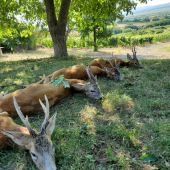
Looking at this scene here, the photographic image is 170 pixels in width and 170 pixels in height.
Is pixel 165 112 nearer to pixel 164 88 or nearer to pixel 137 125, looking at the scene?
pixel 137 125

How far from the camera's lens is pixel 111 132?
2.90 metres

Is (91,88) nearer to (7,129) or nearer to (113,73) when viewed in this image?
(113,73)

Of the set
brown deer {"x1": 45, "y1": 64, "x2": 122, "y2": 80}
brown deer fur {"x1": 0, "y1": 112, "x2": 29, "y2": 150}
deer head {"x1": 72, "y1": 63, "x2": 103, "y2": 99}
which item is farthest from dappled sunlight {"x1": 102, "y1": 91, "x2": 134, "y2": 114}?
brown deer fur {"x1": 0, "y1": 112, "x2": 29, "y2": 150}

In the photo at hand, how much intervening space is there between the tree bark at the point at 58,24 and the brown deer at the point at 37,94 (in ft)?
20.8

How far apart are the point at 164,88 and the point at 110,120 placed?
2.51m

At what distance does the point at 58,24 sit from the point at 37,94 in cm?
762

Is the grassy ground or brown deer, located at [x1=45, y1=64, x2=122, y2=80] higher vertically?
brown deer, located at [x1=45, y1=64, x2=122, y2=80]

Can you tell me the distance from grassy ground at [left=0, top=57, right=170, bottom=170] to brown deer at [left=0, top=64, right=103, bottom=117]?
0.60ft

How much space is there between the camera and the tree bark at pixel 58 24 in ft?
32.2

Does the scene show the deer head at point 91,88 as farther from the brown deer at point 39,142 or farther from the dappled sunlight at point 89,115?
the brown deer at point 39,142

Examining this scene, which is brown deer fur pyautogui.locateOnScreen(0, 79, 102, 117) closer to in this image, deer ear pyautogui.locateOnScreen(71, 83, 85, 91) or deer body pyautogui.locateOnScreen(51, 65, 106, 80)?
deer ear pyautogui.locateOnScreen(71, 83, 85, 91)

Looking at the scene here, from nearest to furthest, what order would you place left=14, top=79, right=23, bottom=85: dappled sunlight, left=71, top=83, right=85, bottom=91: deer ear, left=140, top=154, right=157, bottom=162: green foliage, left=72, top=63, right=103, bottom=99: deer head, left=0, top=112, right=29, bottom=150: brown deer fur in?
1. left=140, top=154, right=157, bottom=162: green foliage
2. left=0, top=112, right=29, bottom=150: brown deer fur
3. left=72, top=63, right=103, bottom=99: deer head
4. left=71, top=83, right=85, bottom=91: deer ear
5. left=14, top=79, right=23, bottom=85: dappled sunlight

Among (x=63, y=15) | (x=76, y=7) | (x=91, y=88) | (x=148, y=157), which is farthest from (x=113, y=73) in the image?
(x=76, y=7)

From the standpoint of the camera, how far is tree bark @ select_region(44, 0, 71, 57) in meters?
9.82
